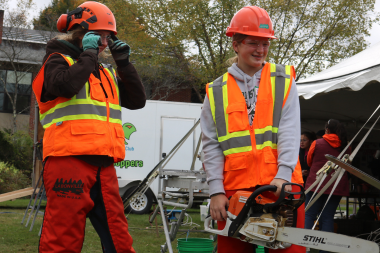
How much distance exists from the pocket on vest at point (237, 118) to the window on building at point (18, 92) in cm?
2015

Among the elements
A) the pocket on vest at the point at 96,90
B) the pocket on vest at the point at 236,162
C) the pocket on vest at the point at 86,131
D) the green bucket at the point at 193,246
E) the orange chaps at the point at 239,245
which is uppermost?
the pocket on vest at the point at 96,90

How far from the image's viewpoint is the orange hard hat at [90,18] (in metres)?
2.78

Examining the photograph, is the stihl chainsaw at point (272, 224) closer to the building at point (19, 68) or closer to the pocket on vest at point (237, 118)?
the pocket on vest at point (237, 118)

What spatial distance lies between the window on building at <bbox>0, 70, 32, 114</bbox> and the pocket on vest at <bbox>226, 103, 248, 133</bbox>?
20153 mm

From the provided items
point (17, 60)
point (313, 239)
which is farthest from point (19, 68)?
point (313, 239)

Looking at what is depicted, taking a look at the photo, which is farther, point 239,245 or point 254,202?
point 239,245

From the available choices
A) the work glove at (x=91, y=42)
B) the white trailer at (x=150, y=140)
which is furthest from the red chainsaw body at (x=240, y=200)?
the white trailer at (x=150, y=140)

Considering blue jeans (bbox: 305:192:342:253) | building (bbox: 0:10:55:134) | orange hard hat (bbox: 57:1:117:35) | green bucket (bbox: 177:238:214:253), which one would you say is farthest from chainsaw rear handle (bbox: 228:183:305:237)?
building (bbox: 0:10:55:134)

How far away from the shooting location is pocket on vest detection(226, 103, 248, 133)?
2.31 m

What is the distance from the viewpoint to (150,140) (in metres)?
10.7

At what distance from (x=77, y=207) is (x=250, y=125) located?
3.53 feet

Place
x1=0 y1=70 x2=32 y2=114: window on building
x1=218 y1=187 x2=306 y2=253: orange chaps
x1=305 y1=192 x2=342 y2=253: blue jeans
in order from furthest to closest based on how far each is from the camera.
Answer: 1. x1=0 y1=70 x2=32 y2=114: window on building
2. x1=305 y1=192 x2=342 y2=253: blue jeans
3. x1=218 y1=187 x2=306 y2=253: orange chaps

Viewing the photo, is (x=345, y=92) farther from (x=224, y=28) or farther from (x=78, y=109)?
(x=224, y=28)

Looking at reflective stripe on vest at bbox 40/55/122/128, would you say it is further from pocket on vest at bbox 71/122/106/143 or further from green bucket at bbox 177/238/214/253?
green bucket at bbox 177/238/214/253
